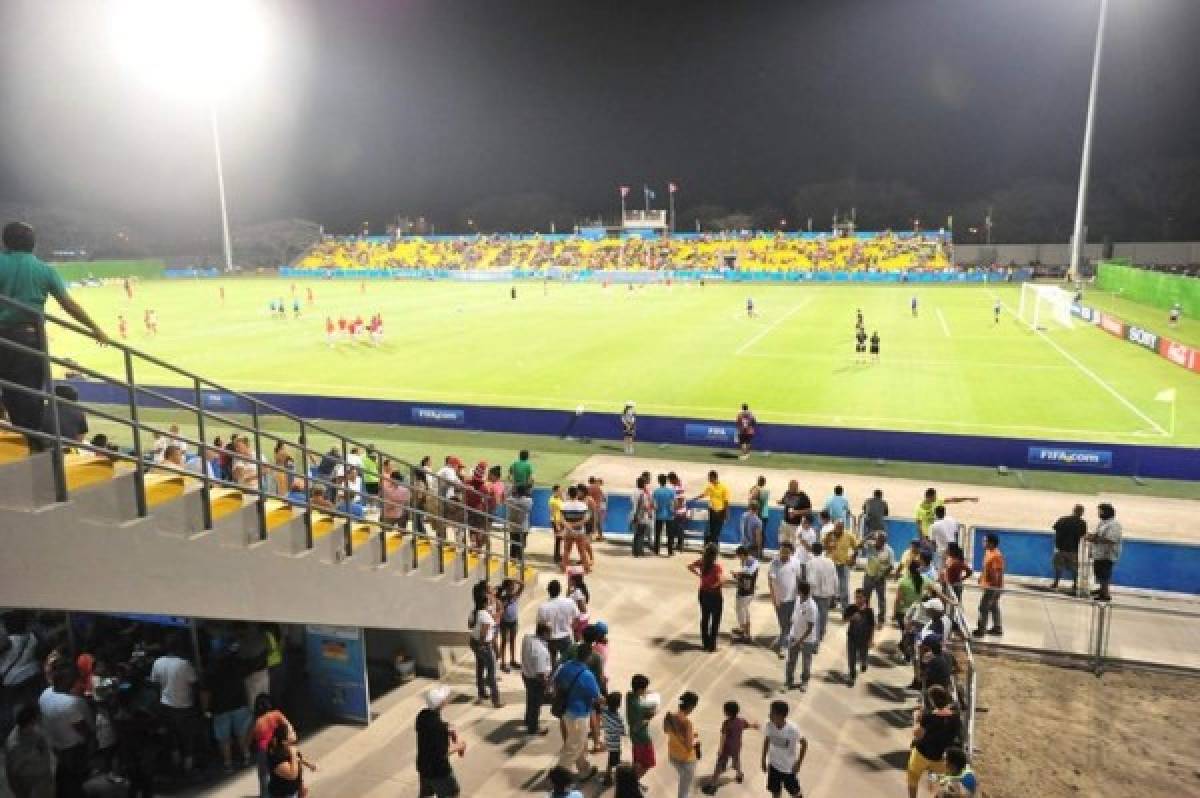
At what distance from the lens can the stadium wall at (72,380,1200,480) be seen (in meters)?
21.0

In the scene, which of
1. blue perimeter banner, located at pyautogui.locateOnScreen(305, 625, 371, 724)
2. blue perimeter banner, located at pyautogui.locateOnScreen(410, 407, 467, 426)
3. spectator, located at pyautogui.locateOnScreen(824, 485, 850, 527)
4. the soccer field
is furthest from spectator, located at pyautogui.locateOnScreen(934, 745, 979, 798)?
blue perimeter banner, located at pyautogui.locateOnScreen(410, 407, 467, 426)

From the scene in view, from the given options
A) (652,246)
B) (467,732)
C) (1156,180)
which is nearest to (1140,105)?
(1156,180)

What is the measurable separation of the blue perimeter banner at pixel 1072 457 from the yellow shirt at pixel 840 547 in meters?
11.5

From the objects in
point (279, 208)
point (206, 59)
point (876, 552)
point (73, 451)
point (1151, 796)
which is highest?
point (206, 59)

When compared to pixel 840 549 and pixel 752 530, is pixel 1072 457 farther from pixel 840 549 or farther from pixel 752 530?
pixel 840 549

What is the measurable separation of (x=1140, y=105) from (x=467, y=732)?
143 meters

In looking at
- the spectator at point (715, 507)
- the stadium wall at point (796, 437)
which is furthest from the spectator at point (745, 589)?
the stadium wall at point (796, 437)

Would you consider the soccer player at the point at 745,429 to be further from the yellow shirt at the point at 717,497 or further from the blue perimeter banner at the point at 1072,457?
the yellow shirt at the point at 717,497

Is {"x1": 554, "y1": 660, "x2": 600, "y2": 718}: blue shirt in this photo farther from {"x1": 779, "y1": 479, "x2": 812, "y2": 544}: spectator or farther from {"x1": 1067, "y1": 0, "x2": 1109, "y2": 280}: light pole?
{"x1": 1067, "y1": 0, "x2": 1109, "y2": 280}: light pole

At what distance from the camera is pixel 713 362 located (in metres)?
36.4

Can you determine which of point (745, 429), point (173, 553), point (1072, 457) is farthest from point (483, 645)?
point (1072, 457)

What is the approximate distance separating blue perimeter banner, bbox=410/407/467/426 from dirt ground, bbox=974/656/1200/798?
57.5 ft

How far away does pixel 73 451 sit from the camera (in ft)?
22.0

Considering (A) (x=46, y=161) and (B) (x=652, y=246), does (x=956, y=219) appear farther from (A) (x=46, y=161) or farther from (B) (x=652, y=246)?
(A) (x=46, y=161)
